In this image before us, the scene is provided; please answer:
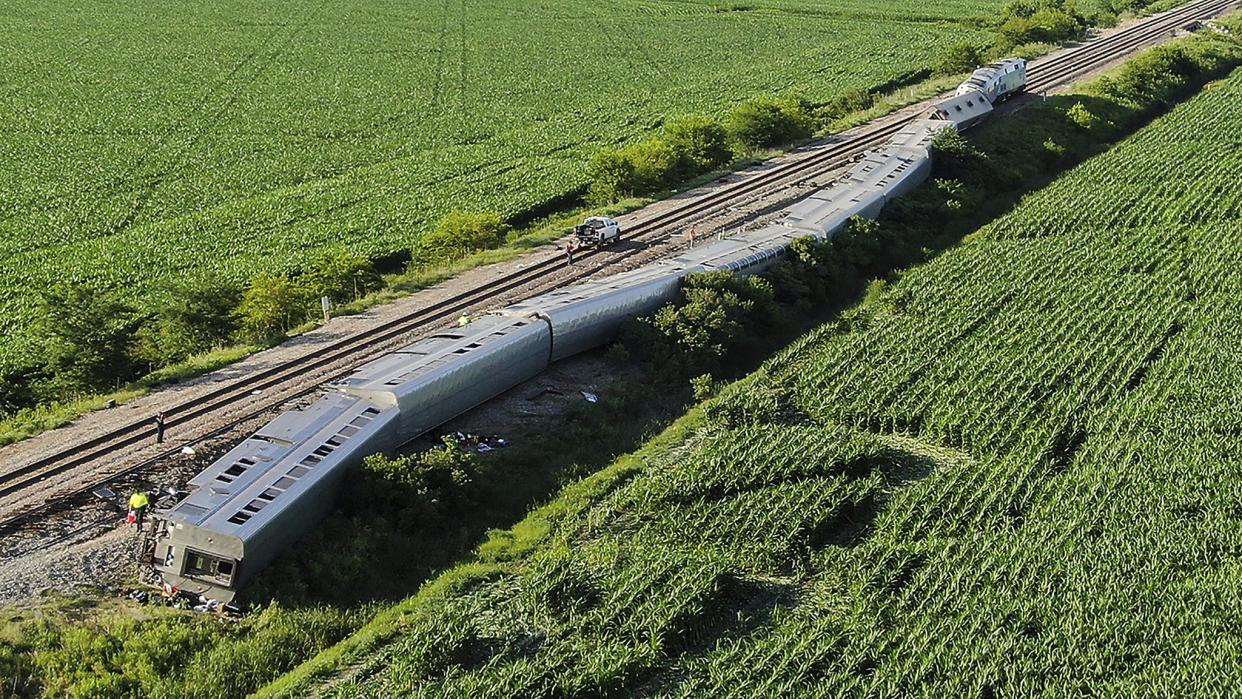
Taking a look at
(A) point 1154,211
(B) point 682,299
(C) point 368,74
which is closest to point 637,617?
(B) point 682,299

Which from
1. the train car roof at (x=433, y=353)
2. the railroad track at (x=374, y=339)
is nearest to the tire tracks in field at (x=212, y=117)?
the railroad track at (x=374, y=339)

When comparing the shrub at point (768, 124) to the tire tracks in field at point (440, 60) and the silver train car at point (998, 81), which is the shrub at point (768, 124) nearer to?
the silver train car at point (998, 81)

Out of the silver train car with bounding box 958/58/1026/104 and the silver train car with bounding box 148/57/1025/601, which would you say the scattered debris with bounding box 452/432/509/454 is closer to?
the silver train car with bounding box 148/57/1025/601

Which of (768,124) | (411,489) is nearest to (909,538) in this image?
(411,489)

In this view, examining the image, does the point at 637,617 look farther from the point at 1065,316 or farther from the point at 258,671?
the point at 1065,316

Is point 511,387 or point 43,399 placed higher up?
point 511,387

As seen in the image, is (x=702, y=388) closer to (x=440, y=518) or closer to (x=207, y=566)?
(x=440, y=518)
